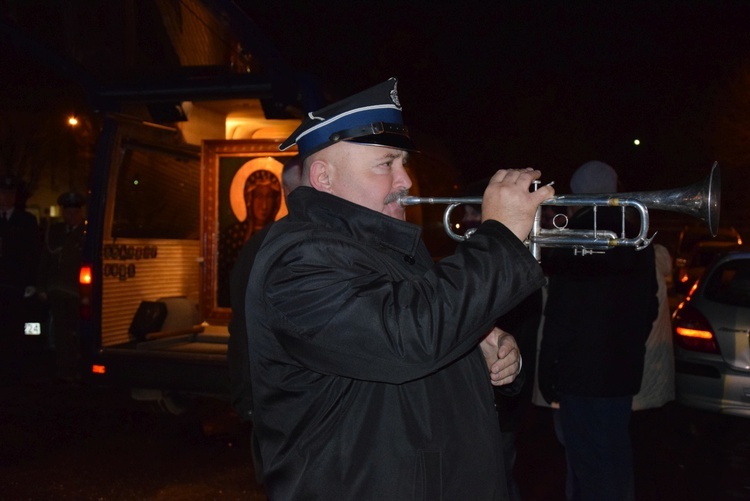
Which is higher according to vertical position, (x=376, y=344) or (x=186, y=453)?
(x=376, y=344)

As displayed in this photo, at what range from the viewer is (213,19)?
5.82m

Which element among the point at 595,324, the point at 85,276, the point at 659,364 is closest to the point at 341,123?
the point at 595,324

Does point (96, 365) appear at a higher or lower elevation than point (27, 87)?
lower

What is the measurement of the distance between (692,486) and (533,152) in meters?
35.3

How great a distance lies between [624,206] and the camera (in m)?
2.26

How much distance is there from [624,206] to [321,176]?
3.02ft

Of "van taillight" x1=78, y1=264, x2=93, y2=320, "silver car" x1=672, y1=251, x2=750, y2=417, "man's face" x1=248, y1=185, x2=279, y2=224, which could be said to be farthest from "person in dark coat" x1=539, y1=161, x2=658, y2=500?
"man's face" x1=248, y1=185, x2=279, y2=224

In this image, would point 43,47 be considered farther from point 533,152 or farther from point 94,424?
point 533,152

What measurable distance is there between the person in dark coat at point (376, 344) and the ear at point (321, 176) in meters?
0.05

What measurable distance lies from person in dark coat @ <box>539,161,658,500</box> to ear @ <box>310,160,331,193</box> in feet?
6.17

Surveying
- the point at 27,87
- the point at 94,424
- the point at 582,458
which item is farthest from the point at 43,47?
the point at 27,87

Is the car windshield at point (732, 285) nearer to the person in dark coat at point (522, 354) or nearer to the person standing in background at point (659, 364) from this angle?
the person standing in background at point (659, 364)

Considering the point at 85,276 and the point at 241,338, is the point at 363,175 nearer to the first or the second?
the point at 241,338

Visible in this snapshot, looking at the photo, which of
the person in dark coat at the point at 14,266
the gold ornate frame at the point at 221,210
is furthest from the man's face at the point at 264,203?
the person in dark coat at the point at 14,266
